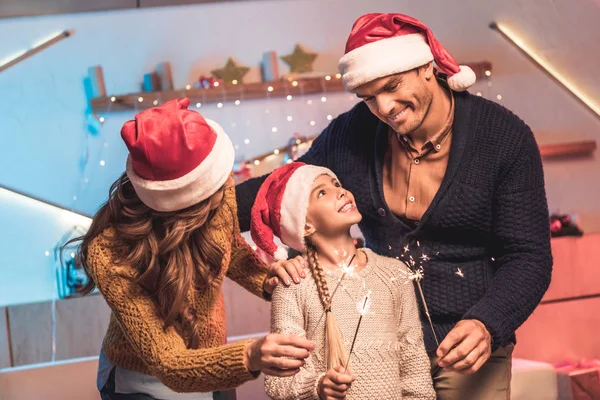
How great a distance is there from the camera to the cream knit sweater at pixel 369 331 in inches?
73.8

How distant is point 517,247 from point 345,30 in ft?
9.63

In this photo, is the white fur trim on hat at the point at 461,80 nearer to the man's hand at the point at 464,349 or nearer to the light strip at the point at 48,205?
the man's hand at the point at 464,349

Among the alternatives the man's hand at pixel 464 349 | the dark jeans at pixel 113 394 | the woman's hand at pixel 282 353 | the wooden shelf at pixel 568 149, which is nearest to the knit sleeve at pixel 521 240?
the man's hand at pixel 464 349

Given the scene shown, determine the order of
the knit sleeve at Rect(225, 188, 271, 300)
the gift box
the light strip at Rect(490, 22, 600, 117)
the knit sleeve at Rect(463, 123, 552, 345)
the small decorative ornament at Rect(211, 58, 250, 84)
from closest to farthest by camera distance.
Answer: the knit sleeve at Rect(463, 123, 552, 345)
the knit sleeve at Rect(225, 188, 271, 300)
the gift box
the small decorative ornament at Rect(211, 58, 250, 84)
the light strip at Rect(490, 22, 600, 117)

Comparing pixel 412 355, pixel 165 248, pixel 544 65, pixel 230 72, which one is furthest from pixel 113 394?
pixel 544 65

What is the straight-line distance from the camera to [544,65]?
4914 millimetres

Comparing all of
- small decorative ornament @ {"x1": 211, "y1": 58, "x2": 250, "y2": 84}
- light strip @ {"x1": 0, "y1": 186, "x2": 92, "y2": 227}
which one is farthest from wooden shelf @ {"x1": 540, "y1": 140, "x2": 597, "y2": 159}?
light strip @ {"x1": 0, "y1": 186, "x2": 92, "y2": 227}

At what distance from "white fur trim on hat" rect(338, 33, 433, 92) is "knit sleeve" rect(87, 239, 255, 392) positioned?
0.72 meters

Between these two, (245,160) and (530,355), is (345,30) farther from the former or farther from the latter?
(530,355)

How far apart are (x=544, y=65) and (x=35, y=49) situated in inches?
112

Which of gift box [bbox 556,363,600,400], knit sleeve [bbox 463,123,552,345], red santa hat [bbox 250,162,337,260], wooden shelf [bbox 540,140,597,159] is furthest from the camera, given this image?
wooden shelf [bbox 540,140,597,159]

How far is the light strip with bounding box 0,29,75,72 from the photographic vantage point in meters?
4.44

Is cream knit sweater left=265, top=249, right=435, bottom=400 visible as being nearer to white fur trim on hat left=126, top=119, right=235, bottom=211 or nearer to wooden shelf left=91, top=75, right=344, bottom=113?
white fur trim on hat left=126, top=119, right=235, bottom=211

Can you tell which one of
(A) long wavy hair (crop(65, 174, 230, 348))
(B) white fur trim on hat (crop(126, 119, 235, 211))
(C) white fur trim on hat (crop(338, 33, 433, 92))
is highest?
(C) white fur trim on hat (crop(338, 33, 433, 92))
